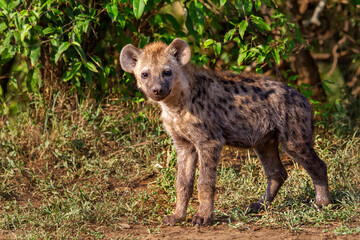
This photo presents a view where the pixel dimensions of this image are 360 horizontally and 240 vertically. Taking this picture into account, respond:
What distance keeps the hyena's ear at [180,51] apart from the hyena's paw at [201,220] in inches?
50.0

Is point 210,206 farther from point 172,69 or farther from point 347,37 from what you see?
point 347,37

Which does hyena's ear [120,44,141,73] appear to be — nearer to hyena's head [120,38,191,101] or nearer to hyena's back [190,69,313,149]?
hyena's head [120,38,191,101]

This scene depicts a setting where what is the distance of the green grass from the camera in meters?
4.41

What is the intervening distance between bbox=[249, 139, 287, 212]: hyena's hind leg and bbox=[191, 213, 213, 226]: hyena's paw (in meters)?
0.49

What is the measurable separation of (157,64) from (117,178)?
1.45 metres

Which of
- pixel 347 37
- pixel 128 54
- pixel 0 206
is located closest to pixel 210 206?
pixel 128 54

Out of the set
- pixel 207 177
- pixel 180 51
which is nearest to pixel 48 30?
pixel 180 51

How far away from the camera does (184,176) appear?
15.4 ft

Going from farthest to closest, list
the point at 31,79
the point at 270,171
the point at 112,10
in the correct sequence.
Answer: the point at 31,79 < the point at 270,171 < the point at 112,10

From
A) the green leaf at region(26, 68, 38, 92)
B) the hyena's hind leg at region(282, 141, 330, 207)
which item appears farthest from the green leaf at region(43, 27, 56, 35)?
the hyena's hind leg at region(282, 141, 330, 207)

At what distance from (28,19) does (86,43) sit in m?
1.31

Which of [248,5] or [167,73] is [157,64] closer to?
[167,73]

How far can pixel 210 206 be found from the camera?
447 cm

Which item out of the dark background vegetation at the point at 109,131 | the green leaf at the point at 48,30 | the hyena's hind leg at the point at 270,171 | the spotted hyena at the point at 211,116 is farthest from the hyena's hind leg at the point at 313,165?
the green leaf at the point at 48,30
